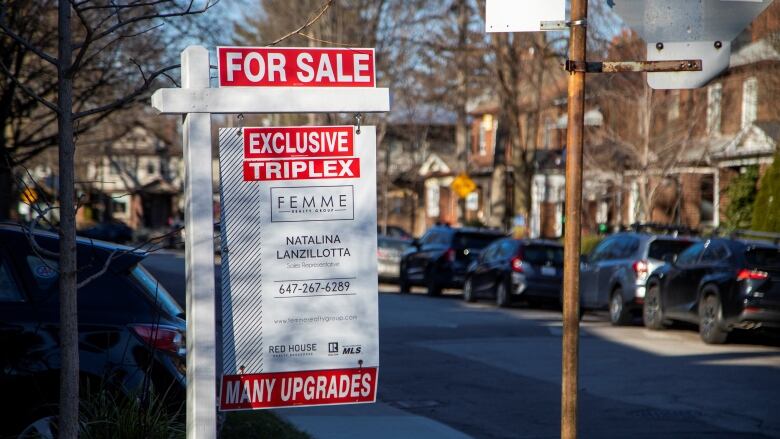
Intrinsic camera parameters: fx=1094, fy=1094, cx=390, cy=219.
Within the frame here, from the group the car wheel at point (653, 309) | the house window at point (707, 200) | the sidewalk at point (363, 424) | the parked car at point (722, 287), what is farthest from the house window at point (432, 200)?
the sidewalk at point (363, 424)

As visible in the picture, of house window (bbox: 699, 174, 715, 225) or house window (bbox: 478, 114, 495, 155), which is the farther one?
house window (bbox: 478, 114, 495, 155)

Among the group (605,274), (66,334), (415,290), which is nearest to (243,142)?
(66,334)

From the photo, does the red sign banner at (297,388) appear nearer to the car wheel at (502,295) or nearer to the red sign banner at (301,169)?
the red sign banner at (301,169)

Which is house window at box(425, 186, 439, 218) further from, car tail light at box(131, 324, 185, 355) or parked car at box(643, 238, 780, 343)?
car tail light at box(131, 324, 185, 355)

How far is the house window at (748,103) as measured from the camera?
29.6 metres

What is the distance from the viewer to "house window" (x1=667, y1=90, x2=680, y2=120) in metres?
30.1

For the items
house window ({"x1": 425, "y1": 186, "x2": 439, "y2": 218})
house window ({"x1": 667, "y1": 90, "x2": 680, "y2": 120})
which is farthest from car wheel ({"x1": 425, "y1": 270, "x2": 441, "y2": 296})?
house window ({"x1": 425, "y1": 186, "x2": 439, "y2": 218})

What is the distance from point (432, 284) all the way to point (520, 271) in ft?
16.4

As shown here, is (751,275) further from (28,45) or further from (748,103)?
(748,103)

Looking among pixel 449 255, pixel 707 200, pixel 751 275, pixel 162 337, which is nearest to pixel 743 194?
pixel 707 200

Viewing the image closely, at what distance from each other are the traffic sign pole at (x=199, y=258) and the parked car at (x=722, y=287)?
1173cm

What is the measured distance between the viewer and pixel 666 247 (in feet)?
65.0

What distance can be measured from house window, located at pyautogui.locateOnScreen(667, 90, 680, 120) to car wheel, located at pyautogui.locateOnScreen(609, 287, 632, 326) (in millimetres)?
11345

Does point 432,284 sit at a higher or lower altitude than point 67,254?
lower
